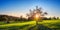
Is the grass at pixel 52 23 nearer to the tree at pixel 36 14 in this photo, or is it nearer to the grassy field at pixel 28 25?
the grassy field at pixel 28 25

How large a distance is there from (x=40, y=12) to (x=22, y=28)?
527mm

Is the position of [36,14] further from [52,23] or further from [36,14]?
[52,23]

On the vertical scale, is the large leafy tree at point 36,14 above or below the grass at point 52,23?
above

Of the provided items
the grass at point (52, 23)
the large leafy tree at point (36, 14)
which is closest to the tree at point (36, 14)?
the large leafy tree at point (36, 14)

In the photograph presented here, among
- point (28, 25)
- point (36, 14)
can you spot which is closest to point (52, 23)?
point (36, 14)

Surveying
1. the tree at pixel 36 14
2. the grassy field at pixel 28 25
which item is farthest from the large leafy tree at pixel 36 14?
the grassy field at pixel 28 25

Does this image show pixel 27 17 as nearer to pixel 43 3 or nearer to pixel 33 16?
pixel 33 16

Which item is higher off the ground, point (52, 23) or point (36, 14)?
point (36, 14)

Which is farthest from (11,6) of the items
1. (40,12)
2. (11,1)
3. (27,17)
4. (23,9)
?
(40,12)

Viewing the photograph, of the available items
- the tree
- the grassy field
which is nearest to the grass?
the grassy field

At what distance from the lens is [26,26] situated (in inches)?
97.0

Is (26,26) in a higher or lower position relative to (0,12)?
lower

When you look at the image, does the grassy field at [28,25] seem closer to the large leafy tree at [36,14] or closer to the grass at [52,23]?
the grass at [52,23]

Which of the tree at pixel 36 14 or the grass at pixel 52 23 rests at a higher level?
the tree at pixel 36 14
